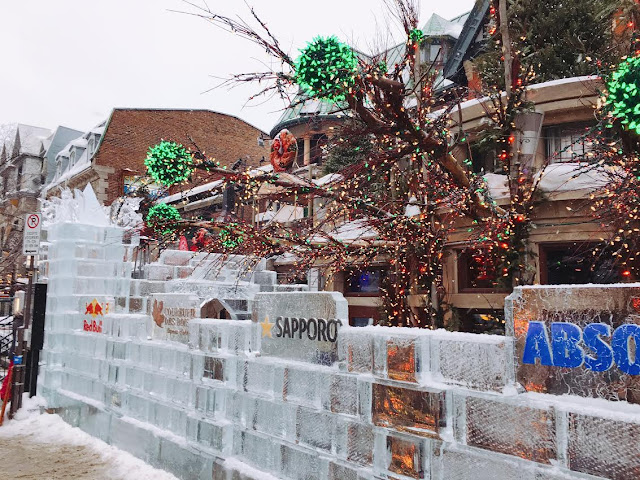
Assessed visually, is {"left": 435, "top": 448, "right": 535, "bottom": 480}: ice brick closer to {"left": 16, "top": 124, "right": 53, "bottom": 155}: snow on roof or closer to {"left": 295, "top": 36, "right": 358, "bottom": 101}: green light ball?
{"left": 295, "top": 36, "right": 358, "bottom": 101}: green light ball

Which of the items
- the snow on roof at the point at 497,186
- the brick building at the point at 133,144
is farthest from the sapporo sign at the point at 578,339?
the brick building at the point at 133,144

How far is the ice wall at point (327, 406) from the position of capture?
2.92 metres

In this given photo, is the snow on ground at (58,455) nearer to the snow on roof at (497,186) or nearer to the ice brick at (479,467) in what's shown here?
the ice brick at (479,467)

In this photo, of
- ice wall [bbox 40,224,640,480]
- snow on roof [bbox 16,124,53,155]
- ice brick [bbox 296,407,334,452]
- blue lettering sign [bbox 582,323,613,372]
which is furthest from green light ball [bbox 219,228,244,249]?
snow on roof [bbox 16,124,53,155]

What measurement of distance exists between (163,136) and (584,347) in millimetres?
28792

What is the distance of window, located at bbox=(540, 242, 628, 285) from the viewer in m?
9.12

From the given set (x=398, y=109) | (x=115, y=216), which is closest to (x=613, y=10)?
(x=398, y=109)

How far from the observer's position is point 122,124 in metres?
27.8

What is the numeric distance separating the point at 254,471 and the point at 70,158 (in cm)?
3106

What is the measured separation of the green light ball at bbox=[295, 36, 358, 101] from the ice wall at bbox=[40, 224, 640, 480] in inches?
86.8

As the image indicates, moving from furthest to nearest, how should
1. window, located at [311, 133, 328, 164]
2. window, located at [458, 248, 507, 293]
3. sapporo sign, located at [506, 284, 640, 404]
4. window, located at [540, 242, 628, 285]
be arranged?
window, located at [458, 248, 507, 293] → window, located at [540, 242, 628, 285] → window, located at [311, 133, 328, 164] → sapporo sign, located at [506, 284, 640, 404]

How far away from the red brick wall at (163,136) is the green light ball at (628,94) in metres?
23.2

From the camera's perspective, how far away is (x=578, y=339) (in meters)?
2.84

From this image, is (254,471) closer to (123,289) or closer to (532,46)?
(123,289)
